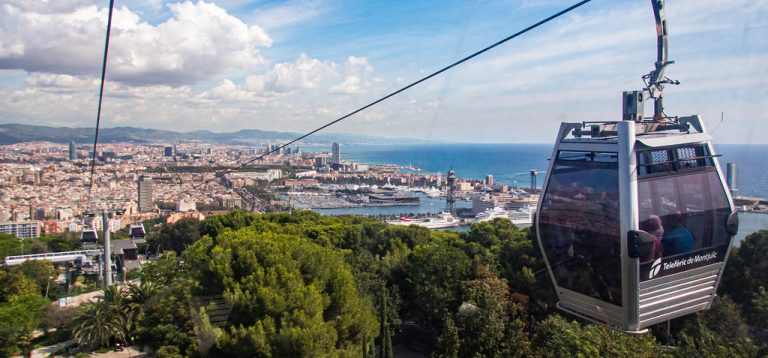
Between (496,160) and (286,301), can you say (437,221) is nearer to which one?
(496,160)

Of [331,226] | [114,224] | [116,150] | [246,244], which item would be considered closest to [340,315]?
[246,244]

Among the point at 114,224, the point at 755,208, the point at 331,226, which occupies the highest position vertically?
the point at 755,208

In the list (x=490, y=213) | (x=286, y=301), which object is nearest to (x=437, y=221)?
(x=490, y=213)

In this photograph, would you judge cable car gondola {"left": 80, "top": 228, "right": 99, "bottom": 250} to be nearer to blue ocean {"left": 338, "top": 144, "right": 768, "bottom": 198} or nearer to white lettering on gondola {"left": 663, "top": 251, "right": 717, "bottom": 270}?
blue ocean {"left": 338, "top": 144, "right": 768, "bottom": 198}

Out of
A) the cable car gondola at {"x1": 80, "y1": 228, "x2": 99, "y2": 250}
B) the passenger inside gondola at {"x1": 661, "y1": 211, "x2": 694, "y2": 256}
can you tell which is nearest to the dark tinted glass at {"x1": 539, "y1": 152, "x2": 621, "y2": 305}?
the passenger inside gondola at {"x1": 661, "y1": 211, "x2": 694, "y2": 256}

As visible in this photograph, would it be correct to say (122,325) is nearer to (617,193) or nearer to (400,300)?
(400,300)

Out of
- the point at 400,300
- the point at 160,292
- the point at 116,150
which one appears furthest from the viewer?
the point at 116,150
